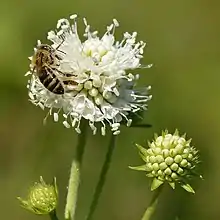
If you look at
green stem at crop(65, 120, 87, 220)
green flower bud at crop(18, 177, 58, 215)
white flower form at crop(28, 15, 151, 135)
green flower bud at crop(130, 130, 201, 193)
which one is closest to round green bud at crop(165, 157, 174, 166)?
green flower bud at crop(130, 130, 201, 193)

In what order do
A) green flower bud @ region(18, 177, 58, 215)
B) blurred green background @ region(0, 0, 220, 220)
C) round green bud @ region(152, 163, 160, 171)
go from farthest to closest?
blurred green background @ region(0, 0, 220, 220) < round green bud @ region(152, 163, 160, 171) < green flower bud @ region(18, 177, 58, 215)

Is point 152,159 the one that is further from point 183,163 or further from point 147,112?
point 147,112

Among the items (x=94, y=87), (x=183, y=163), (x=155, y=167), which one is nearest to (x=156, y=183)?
(x=155, y=167)

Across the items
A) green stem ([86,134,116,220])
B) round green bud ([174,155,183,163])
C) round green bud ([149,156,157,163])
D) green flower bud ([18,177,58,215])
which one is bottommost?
green flower bud ([18,177,58,215])

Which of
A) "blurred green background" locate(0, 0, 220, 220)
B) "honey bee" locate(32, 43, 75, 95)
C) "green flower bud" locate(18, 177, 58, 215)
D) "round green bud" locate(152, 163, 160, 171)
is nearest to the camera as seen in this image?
"green flower bud" locate(18, 177, 58, 215)

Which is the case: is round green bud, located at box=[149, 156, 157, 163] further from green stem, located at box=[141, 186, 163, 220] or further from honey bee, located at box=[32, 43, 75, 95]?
honey bee, located at box=[32, 43, 75, 95]
